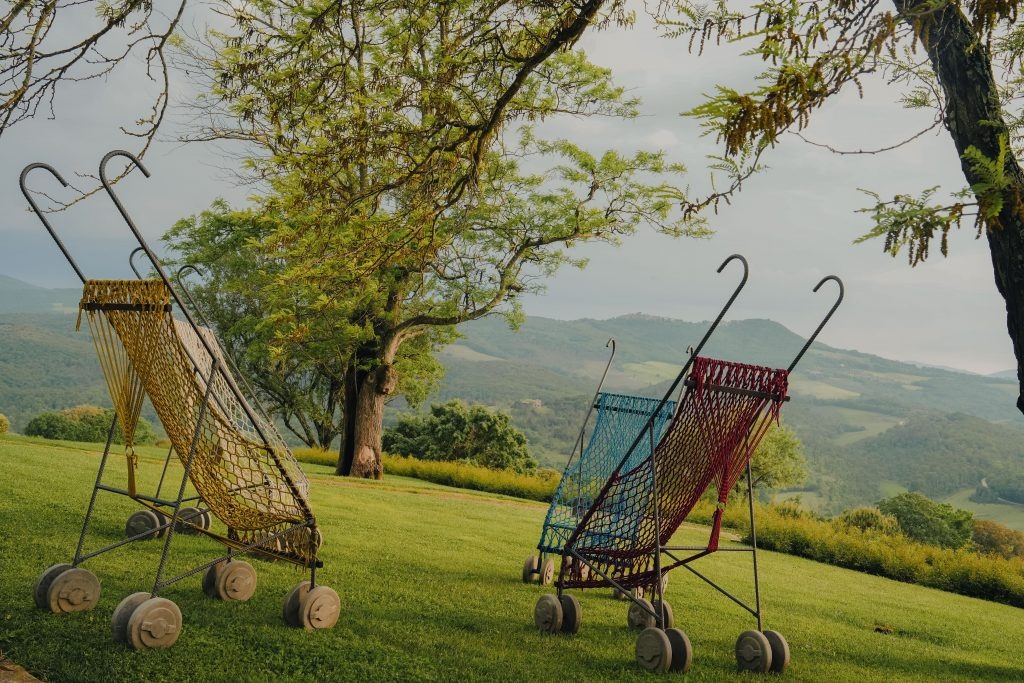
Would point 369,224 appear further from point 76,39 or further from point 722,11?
point 722,11

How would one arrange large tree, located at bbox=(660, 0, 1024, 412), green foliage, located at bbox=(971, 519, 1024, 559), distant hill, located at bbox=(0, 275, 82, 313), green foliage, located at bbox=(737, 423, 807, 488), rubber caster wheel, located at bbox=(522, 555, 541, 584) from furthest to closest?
distant hill, located at bbox=(0, 275, 82, 313)
green foliage, located at bbox=(737, 423, 807, 488)
green foliage, located at bbox=(971, 519, 1024, 559)
rubber caster wheel, located at bbox=(522, 555, 541, 584)
large tree, located at bbox=(660, 0, 1024, 412)

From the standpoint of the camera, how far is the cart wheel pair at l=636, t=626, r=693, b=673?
3.58 metres

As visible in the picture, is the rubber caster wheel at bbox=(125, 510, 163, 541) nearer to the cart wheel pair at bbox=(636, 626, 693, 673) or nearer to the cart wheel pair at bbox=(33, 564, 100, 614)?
the cart wheel pair at bbox=(33, 564, 100, 614)

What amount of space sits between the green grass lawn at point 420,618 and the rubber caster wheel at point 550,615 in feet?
0.18

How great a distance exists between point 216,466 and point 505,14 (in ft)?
11.7

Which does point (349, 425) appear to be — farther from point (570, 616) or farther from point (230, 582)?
point (570, 616)

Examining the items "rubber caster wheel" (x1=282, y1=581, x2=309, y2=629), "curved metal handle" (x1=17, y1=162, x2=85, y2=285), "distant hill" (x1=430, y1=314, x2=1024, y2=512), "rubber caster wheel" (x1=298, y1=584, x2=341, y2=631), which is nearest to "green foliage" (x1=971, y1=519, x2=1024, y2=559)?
"distant hill" (x1=430, y1=314, x2=1024, y2=512)

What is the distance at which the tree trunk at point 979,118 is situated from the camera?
12.5 feet

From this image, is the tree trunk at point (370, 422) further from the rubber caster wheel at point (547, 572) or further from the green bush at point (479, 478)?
the rubber caster wheel at point (547, 572)

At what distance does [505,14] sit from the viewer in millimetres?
5492

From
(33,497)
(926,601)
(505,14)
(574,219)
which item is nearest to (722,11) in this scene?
(505,14)

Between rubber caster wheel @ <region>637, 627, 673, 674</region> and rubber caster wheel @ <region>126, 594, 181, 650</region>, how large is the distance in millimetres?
1965

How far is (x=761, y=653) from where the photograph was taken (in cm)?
389

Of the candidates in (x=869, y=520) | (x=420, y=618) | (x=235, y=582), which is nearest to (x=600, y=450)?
(x=420, y=618)
